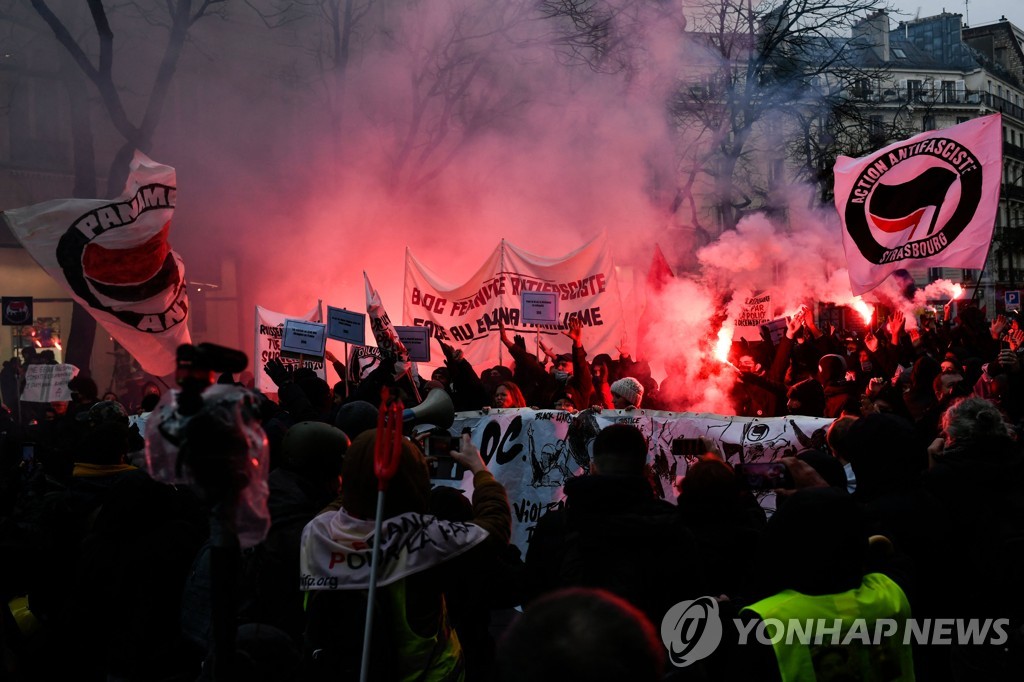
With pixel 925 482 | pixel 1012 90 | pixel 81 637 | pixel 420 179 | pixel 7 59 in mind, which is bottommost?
pixel 81 637

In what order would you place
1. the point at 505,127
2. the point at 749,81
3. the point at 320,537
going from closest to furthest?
1. the point at 320,537
2. the point at 505,127
3. the point at 749,81

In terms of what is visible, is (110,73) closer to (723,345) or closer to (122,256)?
(122,256)

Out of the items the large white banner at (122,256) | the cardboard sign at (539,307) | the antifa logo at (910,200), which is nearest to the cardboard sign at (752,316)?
the cardboard sign at (539,307)

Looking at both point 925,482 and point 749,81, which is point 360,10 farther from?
point 925,482

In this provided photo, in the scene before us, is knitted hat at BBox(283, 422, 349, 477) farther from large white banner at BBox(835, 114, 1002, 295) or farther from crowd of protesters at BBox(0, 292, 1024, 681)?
large white banner at BBox(835, 114, 1002, 295)

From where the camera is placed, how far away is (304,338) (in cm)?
711

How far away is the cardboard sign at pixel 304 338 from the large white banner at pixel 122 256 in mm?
1150

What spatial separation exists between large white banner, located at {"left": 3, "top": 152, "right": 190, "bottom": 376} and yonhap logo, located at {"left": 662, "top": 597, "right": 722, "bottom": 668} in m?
4.23

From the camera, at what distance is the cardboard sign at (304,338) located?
7047 millimetres

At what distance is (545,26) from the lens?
15.6m

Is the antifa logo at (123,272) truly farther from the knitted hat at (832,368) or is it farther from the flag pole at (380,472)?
the knitted hat at (832,368)

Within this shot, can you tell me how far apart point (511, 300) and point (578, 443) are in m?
4.87

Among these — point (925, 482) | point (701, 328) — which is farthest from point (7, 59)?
point (925, 482)

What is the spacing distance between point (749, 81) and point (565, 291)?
10.7 meters
